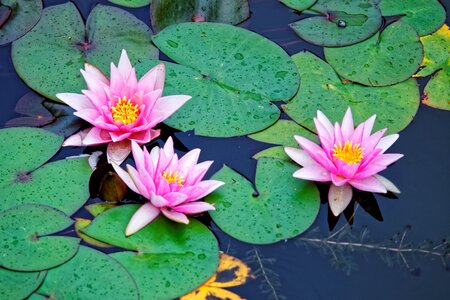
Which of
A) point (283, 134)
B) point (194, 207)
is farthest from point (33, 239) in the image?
point (283, 134)

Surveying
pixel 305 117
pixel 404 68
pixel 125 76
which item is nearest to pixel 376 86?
pixel 404 68

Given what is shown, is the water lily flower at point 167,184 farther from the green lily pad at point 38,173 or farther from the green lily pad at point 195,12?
the green lily pad at point 195,12

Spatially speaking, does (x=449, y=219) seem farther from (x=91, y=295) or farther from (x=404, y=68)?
(x=91, y=295)

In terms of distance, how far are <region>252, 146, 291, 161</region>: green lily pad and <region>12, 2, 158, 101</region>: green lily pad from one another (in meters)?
0.84

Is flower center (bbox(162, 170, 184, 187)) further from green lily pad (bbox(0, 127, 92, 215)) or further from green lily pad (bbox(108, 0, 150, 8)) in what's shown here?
green lily pad (bbox(108, 0, 150, 8))

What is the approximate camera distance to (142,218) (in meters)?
2.92

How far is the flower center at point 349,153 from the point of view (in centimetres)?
316

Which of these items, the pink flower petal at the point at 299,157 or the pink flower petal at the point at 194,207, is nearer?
the pink flower petal at the point at 194,207

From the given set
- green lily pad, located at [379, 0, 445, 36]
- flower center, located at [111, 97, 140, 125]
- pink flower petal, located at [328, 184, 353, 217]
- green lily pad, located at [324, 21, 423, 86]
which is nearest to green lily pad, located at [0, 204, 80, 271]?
flower center, located at [111, 97, 140, 125]

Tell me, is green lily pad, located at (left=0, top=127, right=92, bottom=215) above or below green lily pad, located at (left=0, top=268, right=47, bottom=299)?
above

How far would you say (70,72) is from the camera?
3.52 m

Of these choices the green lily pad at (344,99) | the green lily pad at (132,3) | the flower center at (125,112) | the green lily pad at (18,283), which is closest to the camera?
the green lily pad at (18,283)

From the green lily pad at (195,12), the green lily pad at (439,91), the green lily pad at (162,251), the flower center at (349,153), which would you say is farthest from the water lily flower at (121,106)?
the green lily pad at (439,91)

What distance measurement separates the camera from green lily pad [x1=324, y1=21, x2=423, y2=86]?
145 inches
